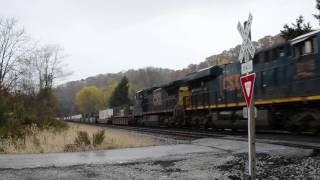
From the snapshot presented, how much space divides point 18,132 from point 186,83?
13067 mm

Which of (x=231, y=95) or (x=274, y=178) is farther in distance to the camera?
(x=231, y=95)

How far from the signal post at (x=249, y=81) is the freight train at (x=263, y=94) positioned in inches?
109

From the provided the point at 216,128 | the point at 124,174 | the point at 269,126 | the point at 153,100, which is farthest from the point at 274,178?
the point at 153,100

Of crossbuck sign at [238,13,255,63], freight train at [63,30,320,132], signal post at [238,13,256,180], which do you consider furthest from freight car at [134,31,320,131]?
signal post at [238,13,256,180]

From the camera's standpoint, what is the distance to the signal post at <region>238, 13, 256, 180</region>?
804cm

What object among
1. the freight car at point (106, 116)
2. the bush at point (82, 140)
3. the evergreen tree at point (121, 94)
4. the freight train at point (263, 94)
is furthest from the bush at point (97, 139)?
the evergreen tree at point (121, 94)

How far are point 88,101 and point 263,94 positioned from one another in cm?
12935

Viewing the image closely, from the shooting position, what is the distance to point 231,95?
23.1m

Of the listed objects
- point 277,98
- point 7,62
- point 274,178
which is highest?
point 7,62

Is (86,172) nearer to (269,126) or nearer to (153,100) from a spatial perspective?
(269,126)

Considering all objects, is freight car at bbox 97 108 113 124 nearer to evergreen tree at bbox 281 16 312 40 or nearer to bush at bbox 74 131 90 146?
evergreen tree at bbox 281 16 312 40

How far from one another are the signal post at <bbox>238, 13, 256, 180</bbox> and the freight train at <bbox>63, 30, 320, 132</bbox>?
9.08ft

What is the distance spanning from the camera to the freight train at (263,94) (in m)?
16.5

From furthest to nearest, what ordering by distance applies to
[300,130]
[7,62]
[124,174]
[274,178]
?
[7,62]
[300,130]
[124,174]
[274,178]
